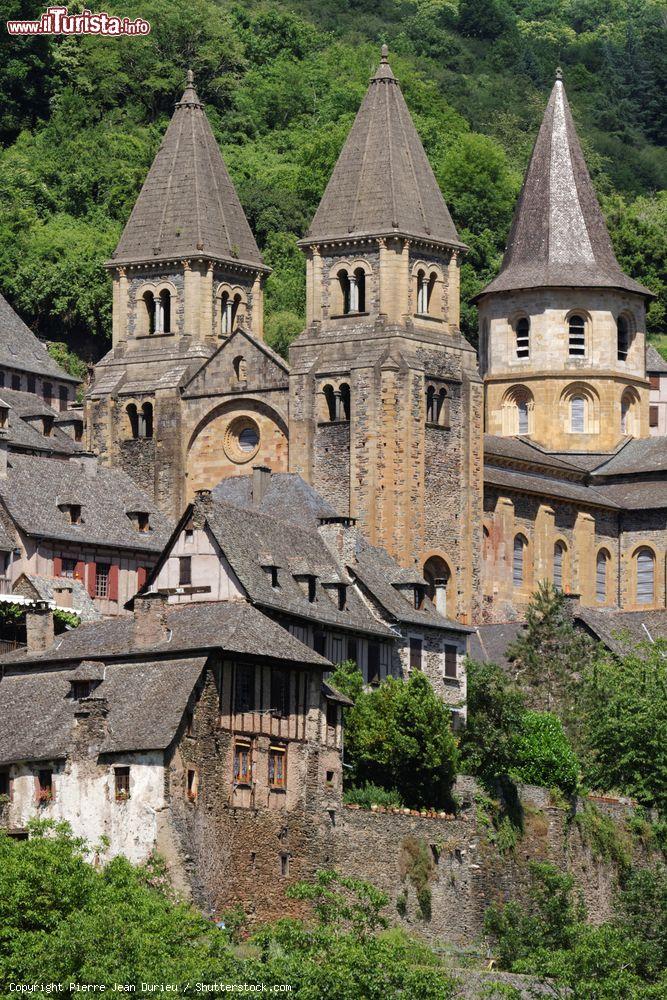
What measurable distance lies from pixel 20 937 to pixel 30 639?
16.2 meters

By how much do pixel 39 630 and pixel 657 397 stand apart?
4929 centimetres

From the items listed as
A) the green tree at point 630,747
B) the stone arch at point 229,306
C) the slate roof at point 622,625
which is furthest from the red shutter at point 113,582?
the stone arch at point 229,306

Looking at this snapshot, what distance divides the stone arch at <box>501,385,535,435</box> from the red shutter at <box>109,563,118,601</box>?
31.3m

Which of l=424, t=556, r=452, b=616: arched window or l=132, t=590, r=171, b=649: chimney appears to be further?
l=424, t=556, r=452, b=616: arched window

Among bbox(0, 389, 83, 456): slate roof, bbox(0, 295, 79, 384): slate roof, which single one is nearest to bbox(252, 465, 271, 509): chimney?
bbox(0, 389, 83, 456): slate roof

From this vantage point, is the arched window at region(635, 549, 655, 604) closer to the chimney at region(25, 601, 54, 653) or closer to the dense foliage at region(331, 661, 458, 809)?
the dense foliage at region(331, 661, 458, 809)

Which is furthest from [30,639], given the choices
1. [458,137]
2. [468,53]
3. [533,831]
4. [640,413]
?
[468,53]

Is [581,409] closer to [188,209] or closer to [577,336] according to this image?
[577,336]

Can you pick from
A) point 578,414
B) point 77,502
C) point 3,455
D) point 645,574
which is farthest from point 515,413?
point 3,455

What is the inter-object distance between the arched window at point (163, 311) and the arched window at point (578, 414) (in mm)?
18299

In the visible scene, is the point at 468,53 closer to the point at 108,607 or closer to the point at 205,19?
the point at 205,19

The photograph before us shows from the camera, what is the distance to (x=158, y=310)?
325ft

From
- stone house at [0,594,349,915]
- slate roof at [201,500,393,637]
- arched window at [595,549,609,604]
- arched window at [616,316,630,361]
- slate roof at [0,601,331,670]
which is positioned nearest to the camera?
stone house at [0,594,349,915]

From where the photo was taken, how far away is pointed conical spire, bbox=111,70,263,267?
324 feet
